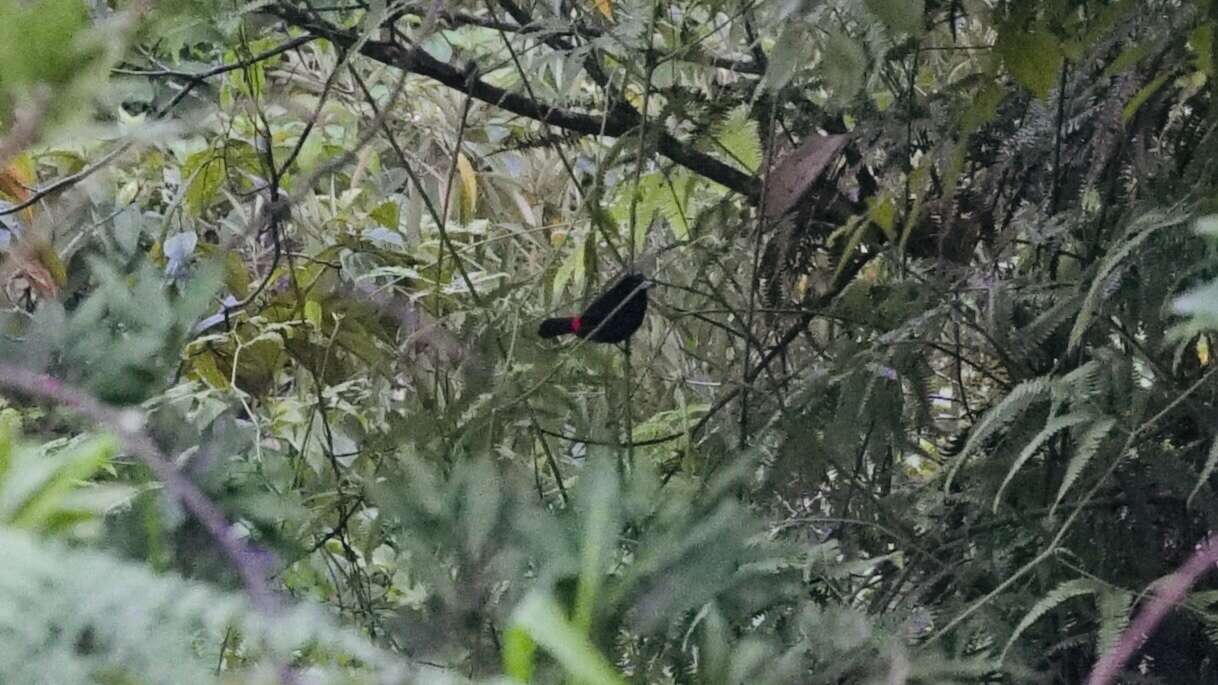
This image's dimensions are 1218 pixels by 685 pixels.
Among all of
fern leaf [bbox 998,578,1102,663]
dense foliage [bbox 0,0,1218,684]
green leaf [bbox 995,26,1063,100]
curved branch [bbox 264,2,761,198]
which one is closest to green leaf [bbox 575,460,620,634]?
dense foliage [bbox 0,0,1218,684]

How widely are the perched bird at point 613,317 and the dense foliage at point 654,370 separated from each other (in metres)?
0.03

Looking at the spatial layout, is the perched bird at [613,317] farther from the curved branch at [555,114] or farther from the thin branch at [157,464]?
the thin branch at [157,464]

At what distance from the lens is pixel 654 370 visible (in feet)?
3.79

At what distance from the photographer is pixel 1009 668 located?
64cm

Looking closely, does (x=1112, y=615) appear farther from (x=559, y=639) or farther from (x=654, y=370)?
(x=654, y=370)

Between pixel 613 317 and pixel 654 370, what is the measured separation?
251mm

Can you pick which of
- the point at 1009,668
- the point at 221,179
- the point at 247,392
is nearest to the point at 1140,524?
the point at 1009,668

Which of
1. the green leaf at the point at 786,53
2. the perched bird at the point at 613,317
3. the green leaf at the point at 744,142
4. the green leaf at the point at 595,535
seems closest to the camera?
the green leaf at the point at 595,535

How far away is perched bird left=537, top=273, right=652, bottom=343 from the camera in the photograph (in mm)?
909

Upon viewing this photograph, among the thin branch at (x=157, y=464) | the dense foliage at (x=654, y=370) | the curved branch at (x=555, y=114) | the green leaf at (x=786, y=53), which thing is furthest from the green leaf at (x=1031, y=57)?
the thin branch at (x=157, y=464)

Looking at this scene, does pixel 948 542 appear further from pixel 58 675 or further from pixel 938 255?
pixel 58 675

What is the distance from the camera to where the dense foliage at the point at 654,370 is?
328 mm

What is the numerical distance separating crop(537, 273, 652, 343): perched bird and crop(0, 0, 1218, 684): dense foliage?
0.09 feet

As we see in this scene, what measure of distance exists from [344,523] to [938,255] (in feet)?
1.75
